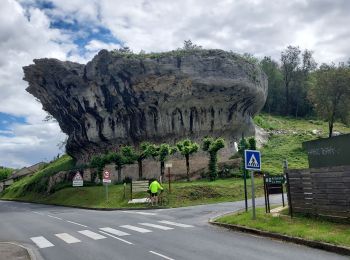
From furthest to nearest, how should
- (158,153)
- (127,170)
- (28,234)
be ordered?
(127,170) → (158,153) → (28,234)

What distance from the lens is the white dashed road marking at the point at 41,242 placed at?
13.3 meters

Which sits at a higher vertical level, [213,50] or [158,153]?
[213,50]

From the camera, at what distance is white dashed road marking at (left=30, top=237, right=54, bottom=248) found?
13.3m

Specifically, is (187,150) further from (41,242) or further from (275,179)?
(41,242)

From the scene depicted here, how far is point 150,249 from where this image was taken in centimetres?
1148

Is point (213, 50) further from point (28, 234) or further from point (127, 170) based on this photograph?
point (28, 234)

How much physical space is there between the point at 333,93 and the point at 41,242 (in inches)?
1964

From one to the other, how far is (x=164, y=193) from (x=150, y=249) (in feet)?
64.2

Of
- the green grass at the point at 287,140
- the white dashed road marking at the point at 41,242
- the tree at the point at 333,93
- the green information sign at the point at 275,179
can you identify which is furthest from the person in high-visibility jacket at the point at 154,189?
the tree at the point at 333,93

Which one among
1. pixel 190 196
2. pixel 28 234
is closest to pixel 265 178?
pixel 28 234

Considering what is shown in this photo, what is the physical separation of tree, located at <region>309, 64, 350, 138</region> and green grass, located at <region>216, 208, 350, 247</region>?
4341 cm

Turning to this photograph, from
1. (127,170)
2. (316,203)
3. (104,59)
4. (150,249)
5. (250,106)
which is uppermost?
(104,59)

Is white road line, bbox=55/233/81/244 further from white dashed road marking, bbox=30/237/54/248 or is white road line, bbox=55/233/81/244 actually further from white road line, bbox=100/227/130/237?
white road line, bbox=100/227/130/237

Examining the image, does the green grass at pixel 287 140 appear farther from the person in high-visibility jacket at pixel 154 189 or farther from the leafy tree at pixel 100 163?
the leafy tree at pixel 100 163
